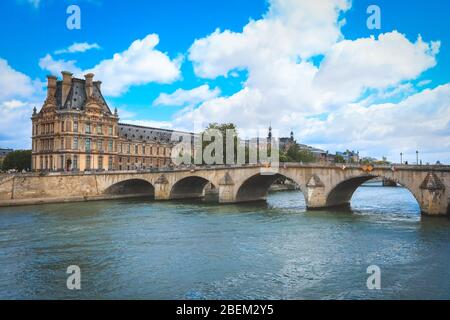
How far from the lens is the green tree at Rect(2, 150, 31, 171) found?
94.0 metres

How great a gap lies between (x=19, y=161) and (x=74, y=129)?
28859 mm

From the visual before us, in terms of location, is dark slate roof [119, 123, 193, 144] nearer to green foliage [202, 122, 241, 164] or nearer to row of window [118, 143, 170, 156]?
row of window [118, 143, 170, 156]

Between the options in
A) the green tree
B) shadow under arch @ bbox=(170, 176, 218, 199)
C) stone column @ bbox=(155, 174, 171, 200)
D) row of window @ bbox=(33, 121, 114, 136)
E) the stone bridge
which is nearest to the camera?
the stone bridge

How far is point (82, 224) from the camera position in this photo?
119 ft

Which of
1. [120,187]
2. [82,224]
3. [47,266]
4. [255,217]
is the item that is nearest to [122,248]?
[47,266]

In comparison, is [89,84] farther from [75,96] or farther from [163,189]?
[163,189]

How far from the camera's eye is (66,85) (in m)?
76.6

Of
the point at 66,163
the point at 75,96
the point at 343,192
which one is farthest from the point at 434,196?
the point at 75,96

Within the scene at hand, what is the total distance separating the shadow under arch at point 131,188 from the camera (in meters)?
68.4

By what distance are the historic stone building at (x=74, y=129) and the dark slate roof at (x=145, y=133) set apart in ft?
21.5

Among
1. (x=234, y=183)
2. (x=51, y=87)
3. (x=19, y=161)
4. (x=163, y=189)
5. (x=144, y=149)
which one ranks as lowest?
(x=163, y=189)

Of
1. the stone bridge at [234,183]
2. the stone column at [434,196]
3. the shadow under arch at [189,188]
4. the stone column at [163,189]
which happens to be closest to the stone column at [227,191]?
the stone bridge at [234,183]

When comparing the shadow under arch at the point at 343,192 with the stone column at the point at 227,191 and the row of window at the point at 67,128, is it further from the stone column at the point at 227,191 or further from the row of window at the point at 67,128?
the row of window at the point at 67,128

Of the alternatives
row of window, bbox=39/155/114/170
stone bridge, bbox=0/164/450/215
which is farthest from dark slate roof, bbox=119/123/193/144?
stone bridge, bbox=0/164/450/215
